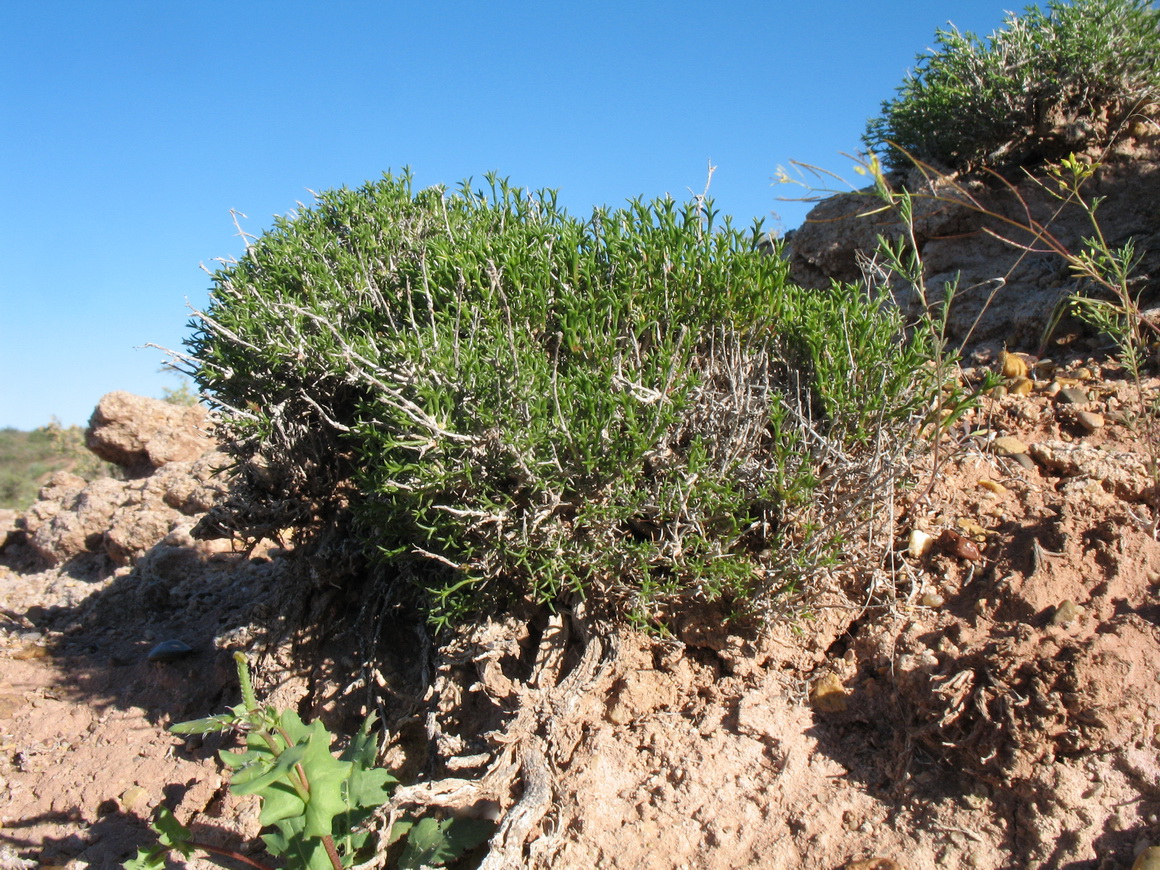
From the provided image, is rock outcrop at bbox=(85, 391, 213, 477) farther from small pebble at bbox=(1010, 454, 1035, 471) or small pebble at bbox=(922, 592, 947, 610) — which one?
small pebble at bbox=(1010, 454, 1035, 471)

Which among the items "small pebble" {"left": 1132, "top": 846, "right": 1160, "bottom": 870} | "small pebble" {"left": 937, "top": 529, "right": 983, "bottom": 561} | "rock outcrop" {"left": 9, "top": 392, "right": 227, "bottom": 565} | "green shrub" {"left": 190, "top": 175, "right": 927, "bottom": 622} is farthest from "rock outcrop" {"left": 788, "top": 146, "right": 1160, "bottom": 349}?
"rock outcrop" {"left": 9, "top": 392, "right": 227, "bottom": 565}

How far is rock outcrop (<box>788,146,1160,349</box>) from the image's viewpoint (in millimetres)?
4840

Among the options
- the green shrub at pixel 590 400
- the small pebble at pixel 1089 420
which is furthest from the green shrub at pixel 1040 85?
the green shrub at pixel 590 400

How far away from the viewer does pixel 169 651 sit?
473 cm

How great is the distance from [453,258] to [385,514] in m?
1.08

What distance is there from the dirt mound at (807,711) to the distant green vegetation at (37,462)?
7805mm

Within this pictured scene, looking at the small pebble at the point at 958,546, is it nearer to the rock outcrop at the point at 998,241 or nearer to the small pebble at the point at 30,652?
the rock outcrop at the point at 998,241

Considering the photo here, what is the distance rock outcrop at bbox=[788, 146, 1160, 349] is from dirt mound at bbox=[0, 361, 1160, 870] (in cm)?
87

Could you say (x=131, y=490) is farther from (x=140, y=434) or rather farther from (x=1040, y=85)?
(x=1040, y=85)

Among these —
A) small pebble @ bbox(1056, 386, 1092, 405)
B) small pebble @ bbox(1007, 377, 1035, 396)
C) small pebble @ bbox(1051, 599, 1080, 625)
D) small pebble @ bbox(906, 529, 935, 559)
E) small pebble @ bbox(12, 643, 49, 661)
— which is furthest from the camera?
small pebble @ bbox(12, 643, 49, 661)

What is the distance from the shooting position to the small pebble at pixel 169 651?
186 inches

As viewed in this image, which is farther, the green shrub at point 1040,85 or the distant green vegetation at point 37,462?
the distant green vegetation at point 37,462

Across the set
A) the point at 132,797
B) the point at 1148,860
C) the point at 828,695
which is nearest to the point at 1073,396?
the point at 828,695

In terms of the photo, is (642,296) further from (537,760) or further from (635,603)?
(537,760)
